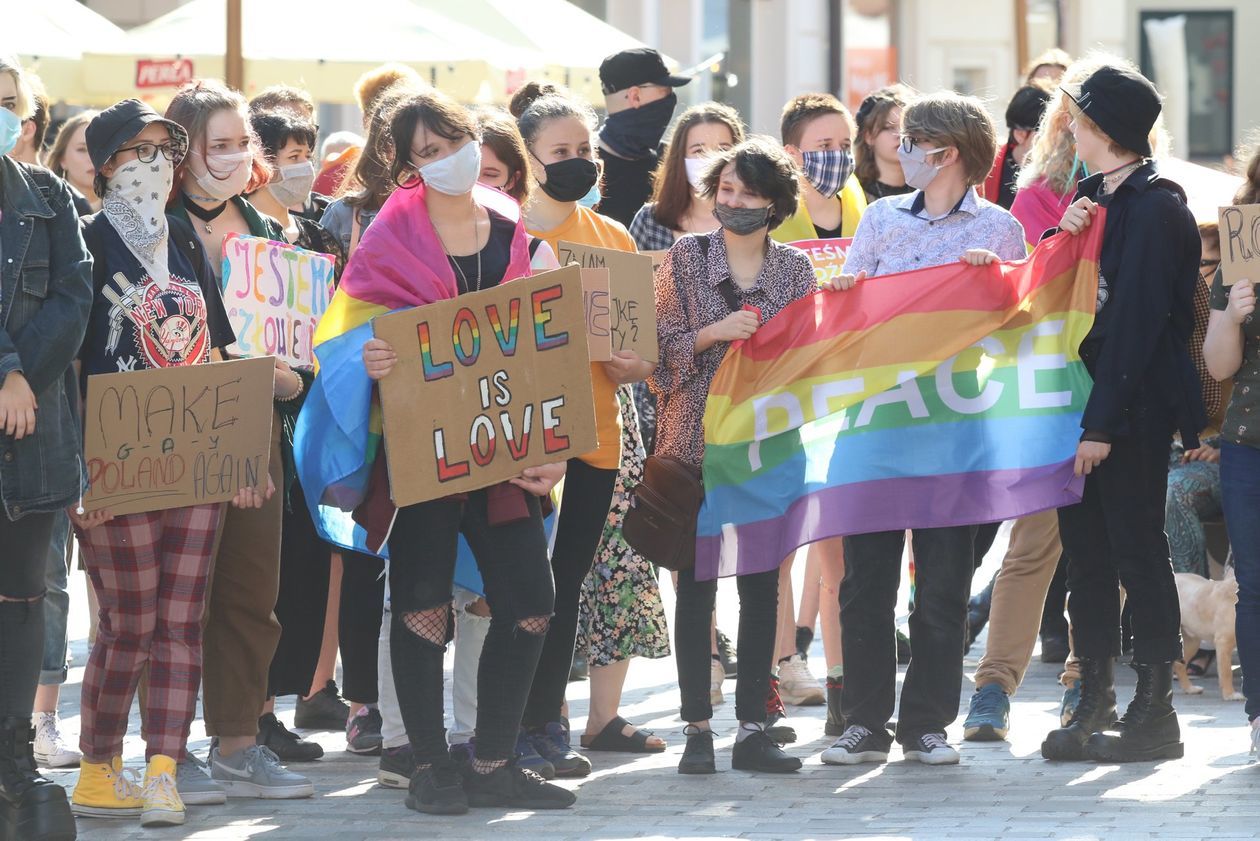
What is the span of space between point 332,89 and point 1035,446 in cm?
616

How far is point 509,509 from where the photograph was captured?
223 inches

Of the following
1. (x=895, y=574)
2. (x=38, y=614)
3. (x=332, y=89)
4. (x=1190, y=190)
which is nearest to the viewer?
(x=38, y=614)

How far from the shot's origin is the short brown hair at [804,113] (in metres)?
7.88

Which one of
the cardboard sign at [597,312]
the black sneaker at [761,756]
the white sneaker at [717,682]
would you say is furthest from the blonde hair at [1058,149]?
the black sneaker at [761,756]

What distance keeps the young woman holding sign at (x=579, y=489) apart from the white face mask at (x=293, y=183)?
0.89 meters

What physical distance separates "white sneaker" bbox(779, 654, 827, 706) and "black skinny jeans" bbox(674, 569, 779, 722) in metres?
1.27

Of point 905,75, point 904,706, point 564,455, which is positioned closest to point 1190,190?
point 904,706

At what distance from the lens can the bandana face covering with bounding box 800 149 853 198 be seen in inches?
303

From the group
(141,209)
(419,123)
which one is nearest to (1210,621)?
(419,123)

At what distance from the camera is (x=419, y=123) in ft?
18.5

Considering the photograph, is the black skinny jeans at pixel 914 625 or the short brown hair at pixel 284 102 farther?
the short brown hair at pixel 284 102

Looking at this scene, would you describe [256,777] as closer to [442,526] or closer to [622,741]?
[442,526]

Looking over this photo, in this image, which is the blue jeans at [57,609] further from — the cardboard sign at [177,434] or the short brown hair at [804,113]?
the short brown hair at [804,113]

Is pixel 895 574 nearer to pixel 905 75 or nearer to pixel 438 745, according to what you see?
pixel 438 745
